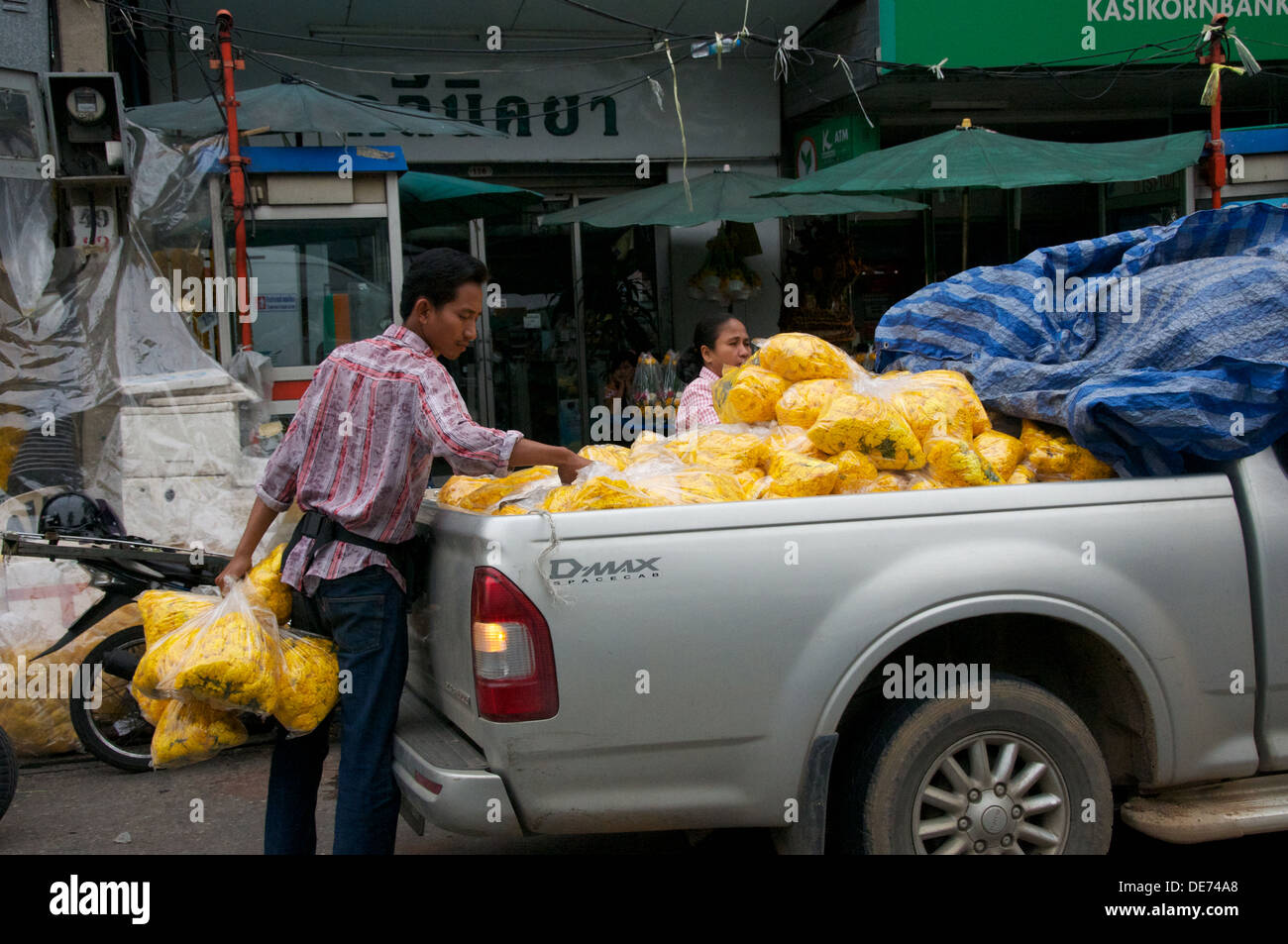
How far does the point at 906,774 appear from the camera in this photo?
300 cm

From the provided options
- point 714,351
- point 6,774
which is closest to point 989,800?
point 714,351

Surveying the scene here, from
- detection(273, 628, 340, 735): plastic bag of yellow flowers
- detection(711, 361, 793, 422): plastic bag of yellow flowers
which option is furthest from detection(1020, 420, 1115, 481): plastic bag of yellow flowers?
detection(273, 628, 340, 735): plastic bag of yellow flowers

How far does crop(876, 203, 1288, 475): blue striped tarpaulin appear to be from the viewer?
322cm

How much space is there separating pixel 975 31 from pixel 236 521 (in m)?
7.29

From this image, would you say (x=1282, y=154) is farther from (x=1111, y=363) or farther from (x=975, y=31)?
(x=1111, y=363)

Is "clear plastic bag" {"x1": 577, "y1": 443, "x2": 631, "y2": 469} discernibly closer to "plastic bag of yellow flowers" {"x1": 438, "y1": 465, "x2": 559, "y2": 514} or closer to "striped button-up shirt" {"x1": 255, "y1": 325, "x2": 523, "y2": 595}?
"plastic bag of yellow flowers" {"x1": 438, "y1": 465, "x2": 559, "y2": 514}

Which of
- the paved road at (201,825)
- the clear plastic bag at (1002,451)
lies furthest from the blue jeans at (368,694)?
the clear plastic bag at (1002,451)

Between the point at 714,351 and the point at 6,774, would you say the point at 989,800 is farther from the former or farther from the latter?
the point at 6,774

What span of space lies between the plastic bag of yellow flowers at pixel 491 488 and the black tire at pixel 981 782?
1.34 metres

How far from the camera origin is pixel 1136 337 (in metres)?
3.78

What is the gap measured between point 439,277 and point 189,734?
1.49 metres

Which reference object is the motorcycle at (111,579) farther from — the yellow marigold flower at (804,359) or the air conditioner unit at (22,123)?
the air conditioner unit at (22,123)

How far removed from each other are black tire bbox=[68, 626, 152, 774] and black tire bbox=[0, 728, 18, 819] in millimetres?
693
